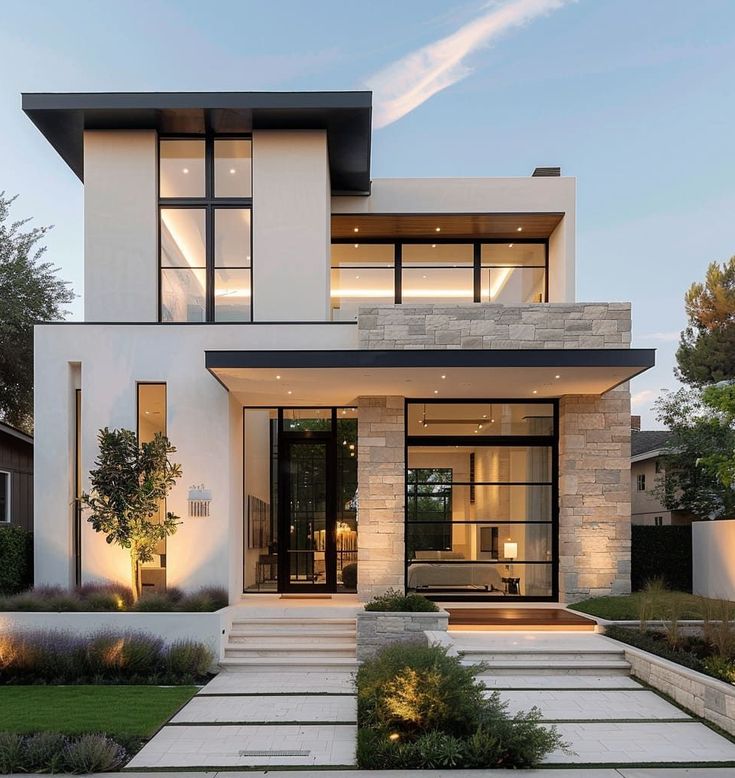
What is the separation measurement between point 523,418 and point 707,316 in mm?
15669

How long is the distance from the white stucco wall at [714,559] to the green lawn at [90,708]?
359 inches

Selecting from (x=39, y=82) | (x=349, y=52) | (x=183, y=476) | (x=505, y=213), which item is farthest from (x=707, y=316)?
(x=39, y=82)

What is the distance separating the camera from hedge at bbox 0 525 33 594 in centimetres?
1092

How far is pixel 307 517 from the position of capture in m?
12.9

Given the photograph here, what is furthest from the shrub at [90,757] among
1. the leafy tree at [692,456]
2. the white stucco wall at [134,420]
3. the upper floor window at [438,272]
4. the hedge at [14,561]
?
the leafy tree at [692,456]

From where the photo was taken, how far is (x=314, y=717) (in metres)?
7.30

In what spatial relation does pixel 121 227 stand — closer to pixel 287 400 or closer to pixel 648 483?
pixel 287 400

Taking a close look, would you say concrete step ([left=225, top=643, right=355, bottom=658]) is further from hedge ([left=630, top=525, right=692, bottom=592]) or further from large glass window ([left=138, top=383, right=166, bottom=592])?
hedge ([left=630, top=525, right=692, bottom=592])

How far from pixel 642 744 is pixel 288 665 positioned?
16.2ft

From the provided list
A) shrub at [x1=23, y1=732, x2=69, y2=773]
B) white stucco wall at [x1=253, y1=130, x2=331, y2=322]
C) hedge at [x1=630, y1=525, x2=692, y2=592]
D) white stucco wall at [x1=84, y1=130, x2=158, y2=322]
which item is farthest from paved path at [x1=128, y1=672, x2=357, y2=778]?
white stucco wall at [x1=84, y1=130, x2=158, y2=322]

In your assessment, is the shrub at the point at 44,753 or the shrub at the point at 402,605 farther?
the shrub at the point at 402,605

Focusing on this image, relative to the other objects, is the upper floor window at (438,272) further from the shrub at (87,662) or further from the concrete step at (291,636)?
the shrub at (87,662)

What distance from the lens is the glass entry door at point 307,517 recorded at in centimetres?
1270

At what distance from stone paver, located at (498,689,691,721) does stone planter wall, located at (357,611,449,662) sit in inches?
80.8
